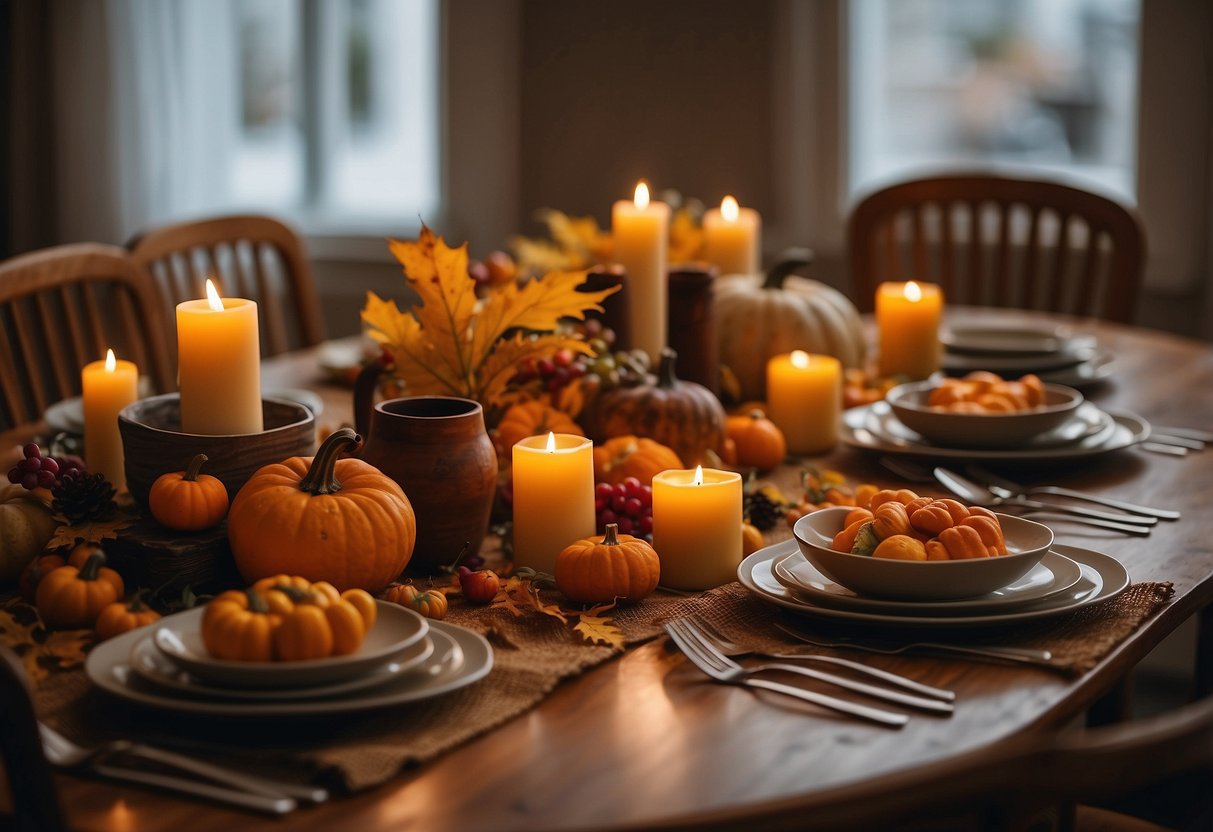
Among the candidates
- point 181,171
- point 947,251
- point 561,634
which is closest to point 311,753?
point 561,634

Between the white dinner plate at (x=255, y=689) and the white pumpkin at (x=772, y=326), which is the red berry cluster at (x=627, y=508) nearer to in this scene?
the white dinner plate at (x=255, y=689)

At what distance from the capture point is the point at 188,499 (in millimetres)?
1137

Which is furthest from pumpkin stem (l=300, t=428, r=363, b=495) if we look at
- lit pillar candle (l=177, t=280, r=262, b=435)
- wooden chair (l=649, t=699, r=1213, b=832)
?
wooden chair (l=649, t=699, r=1213, b=832)

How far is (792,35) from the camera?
3.37 meters

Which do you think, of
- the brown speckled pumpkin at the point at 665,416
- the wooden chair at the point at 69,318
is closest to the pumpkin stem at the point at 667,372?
the brown speckled pumpkin at the point at 665,416

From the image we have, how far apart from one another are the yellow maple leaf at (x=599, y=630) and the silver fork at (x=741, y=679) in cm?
4

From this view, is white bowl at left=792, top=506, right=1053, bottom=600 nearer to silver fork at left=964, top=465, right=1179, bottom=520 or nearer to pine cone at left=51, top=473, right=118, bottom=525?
silver fork at left=964, top=465, right=1179, bottom=520

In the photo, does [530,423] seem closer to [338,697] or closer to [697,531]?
A: [697,531]

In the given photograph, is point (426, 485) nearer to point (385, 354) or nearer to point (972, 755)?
point (385, 354)

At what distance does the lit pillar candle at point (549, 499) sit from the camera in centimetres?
125

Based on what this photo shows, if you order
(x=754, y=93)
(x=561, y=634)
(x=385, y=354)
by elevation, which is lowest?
(x=561, y=634)

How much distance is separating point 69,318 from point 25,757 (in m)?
1.32

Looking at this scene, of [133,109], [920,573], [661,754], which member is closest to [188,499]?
[661,754]

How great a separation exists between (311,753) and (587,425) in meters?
0.68
